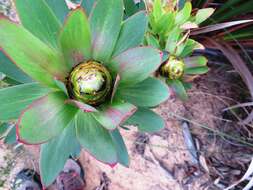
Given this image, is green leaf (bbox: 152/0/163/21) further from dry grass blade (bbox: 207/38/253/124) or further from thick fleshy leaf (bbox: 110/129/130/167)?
dry grass blade (bbox: 207/38/253/124)

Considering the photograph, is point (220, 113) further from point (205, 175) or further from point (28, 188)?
point (28, 188)

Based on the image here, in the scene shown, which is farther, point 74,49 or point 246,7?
point 246,7

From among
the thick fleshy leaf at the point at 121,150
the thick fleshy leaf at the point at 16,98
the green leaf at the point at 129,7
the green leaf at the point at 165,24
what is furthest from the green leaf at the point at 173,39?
the thick fleshy leaf at the point at 16,98

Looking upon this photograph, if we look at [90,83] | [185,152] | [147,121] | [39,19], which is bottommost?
[185,152]

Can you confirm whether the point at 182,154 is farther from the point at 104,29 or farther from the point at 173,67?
the point at 104,29

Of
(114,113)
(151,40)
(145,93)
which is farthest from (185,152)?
(114,113)

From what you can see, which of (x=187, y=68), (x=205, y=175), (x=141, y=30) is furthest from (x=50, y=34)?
(x=205, y=175)
